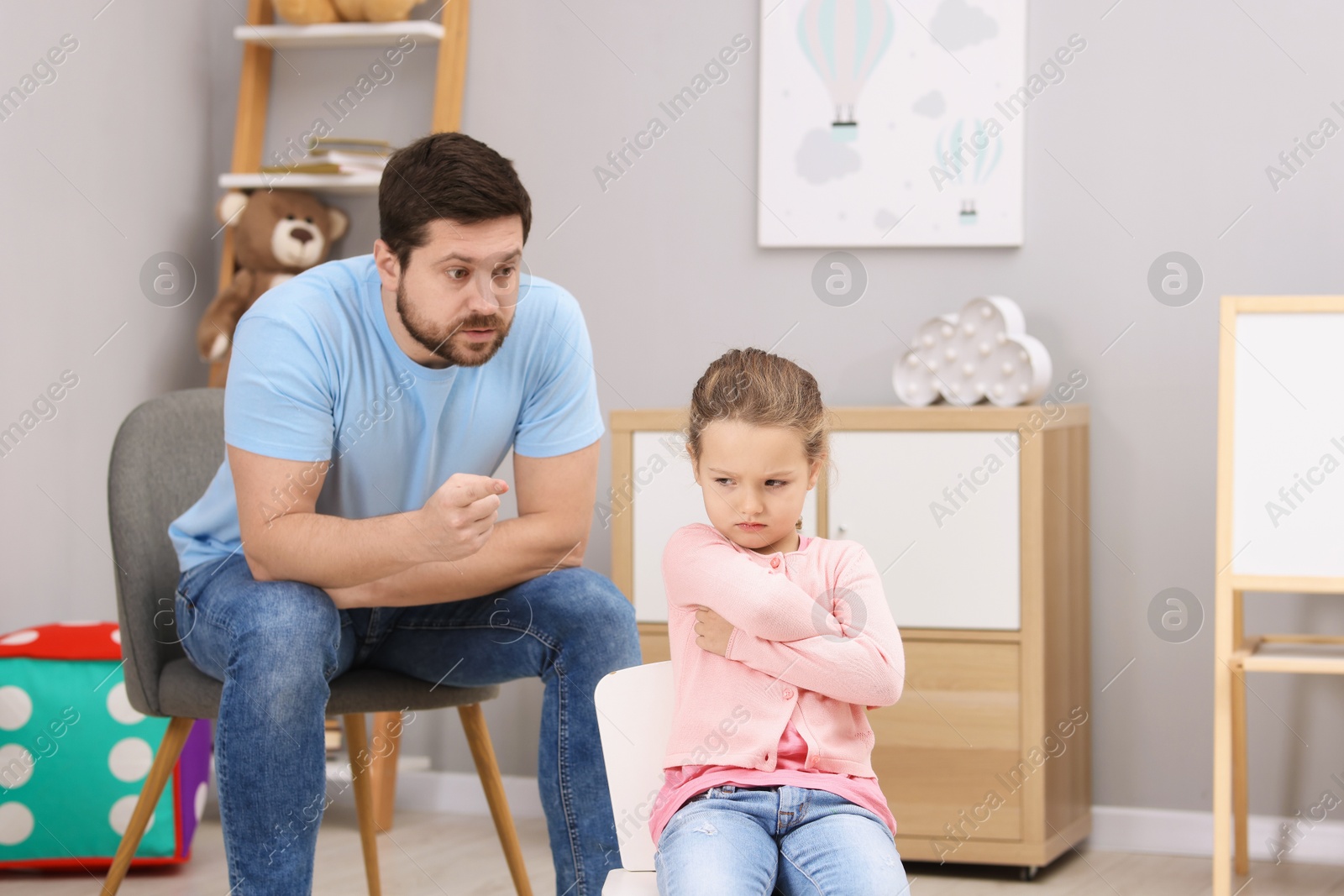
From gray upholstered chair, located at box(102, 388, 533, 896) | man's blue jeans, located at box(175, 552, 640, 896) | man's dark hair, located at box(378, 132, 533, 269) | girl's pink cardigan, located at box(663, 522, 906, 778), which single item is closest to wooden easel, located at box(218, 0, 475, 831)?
gray upholstered chair, located at box(102, 388, 533, 896)

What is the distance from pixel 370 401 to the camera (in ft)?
5.20

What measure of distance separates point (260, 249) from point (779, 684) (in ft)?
6.10

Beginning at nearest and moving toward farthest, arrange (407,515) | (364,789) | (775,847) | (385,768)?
(775,847)
(407,515)
(364,789)
(385,768)

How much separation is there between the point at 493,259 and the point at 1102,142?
1.43 meters

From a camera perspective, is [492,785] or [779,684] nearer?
[779,684]

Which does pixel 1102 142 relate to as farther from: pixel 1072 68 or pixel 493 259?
pixel 493 259

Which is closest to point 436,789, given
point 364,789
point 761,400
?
point 364,789

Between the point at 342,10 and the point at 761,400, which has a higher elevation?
the point at 342,10

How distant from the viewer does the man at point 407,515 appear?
1368 mm

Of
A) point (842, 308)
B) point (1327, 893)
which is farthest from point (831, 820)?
point (842, 308)

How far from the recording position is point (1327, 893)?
2148 millimetres

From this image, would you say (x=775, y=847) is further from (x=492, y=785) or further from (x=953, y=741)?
(x=953, y=741)

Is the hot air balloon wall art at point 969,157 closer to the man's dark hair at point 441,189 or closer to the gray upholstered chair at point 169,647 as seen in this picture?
the man's dark hair at point 441,189

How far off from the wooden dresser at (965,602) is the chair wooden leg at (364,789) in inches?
24.6
